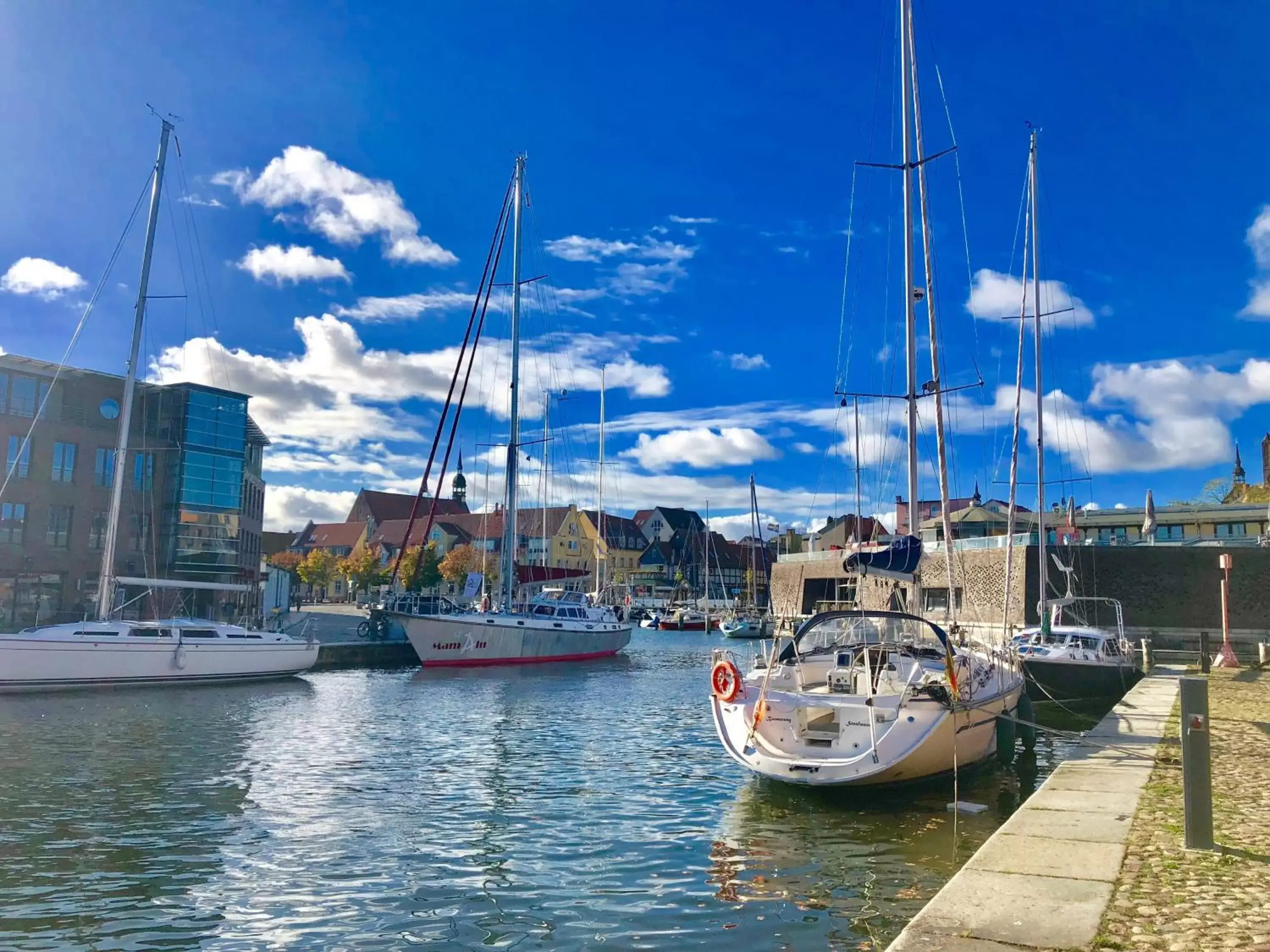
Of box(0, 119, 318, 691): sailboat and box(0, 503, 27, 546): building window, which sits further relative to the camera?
box(0, 503, 27, 546): building window

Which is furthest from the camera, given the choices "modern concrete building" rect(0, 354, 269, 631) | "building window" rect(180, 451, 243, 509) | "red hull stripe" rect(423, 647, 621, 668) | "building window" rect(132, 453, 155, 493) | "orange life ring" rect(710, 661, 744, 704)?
"building window" rect(180, 451, 243, 509)

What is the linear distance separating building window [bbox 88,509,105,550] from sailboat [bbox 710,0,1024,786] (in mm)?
44772

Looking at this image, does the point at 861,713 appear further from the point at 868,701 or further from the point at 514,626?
the point at 514,626

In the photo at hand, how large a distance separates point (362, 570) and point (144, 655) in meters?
77.0

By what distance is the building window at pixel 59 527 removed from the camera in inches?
1944

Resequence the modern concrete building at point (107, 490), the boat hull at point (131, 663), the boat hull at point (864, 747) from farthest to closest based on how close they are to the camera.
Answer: the modern concrete building at point (107, 490)
the boat hull at point (131, 663)
the boat hull at point (864, 747)

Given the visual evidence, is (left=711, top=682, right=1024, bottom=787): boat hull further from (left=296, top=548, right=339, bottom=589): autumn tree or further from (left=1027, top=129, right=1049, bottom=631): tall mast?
(left=296, top=548, right=339, bottom=589): autumn tree

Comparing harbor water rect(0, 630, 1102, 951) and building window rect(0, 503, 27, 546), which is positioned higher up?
building window rect(0, 503, 27, 546)

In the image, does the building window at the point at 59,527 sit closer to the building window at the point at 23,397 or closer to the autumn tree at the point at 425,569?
the building window at the point at 23,397

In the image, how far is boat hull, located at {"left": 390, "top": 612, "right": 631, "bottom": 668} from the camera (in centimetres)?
4156

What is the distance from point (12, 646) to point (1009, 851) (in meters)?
30.8

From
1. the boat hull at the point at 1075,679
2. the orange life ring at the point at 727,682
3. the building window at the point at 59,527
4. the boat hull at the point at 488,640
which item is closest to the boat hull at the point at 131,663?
the boat hull at the point at 488,640

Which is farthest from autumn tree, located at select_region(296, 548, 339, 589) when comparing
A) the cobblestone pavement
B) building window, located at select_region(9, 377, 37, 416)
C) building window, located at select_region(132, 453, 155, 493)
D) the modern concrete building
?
the cobblestone pavement

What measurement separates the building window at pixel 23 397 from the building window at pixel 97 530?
6.15 meters
